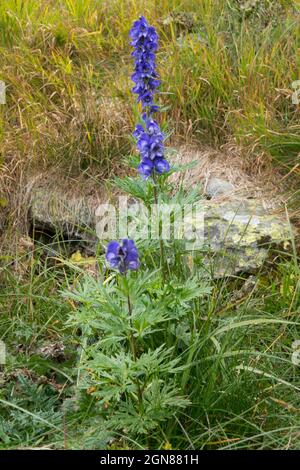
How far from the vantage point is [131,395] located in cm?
274

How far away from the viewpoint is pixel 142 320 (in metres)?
2.58

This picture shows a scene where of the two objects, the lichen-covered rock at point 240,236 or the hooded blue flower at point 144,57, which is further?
the lichen-covered rock at point 240,236

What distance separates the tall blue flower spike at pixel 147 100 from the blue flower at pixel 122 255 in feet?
1.58

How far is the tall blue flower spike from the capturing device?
2744mm

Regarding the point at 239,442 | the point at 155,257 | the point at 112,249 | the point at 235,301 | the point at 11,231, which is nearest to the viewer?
the point at 112,249

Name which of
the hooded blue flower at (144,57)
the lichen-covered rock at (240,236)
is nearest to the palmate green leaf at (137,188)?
the hooded blue flower at (144,57)

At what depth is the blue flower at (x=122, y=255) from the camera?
2.34m

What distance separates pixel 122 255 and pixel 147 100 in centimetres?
84

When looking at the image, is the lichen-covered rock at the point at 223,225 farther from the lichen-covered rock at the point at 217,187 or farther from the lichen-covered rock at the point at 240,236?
the lichen-covered rock at the point at 217,187

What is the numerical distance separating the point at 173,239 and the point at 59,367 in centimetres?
79

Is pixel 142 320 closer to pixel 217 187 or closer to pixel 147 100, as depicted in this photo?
pixel 147 100

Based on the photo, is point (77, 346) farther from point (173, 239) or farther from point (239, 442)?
point (239, 442)

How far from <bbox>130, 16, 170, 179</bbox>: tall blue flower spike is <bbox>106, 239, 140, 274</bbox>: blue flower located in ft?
1.58

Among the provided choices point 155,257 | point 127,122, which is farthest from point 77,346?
point 127,122
